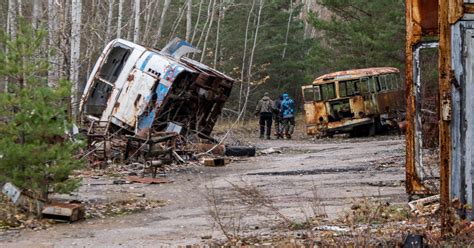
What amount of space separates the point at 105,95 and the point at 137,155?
9.36ft

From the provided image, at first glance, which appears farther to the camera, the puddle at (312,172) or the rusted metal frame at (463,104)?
the puddle at (312,172)

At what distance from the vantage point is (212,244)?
8.23 meters

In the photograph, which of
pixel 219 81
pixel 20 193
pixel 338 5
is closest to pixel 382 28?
pixel 338 5

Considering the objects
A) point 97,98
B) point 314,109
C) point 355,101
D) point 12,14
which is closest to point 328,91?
point 314,109

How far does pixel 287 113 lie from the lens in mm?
32375

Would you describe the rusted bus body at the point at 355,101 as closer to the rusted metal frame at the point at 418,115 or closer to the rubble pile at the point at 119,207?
the rubble pile at the point at 119,207

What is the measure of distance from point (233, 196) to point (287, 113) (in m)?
19.4

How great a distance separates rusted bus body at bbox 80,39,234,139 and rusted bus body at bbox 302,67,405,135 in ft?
34.0

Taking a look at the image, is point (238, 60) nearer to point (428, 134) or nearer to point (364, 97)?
point (364, 97)

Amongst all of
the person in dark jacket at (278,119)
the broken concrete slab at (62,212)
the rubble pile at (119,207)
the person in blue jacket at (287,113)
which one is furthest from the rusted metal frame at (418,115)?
the person in dark jacket at (278,119)

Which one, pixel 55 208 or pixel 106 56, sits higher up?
pixel 106 56

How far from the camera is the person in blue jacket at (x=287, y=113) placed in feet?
104

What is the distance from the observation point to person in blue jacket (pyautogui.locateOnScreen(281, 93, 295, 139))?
31.8 meters

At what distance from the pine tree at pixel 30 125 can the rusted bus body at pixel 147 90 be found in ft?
26.7
